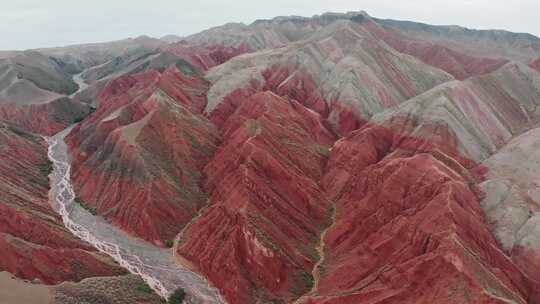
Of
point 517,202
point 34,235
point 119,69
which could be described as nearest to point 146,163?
point 34,235

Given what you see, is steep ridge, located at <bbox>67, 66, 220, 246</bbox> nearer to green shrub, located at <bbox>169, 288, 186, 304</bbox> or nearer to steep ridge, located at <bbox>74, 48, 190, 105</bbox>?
green shrub, located at <bbox>169, 288, 186, 304</bbox>

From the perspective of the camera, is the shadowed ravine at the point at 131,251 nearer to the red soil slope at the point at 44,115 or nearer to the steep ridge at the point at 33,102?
the red soil slope at the point at 44,115

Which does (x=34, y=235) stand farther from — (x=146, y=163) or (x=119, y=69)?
(x=119, y=69)

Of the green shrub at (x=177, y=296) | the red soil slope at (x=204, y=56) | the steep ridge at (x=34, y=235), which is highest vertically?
the red soil slope at (x=204, y=56)

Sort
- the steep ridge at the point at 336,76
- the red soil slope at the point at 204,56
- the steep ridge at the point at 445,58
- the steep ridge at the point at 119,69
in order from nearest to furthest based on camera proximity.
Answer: the steep ridge at the point at 336,76
the steep ridge at the point at 445,58
the steep ridge at the point at 119,69
the red soil slope at the point at 204,56

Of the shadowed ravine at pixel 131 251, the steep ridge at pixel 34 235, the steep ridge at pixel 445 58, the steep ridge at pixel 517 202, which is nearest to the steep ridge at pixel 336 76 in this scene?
the steep ridge at pixel 445 58

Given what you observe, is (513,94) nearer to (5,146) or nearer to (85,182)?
(85,182)

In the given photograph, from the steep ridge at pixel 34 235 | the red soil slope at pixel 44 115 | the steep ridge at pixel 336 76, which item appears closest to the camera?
the steep ridge at pixel 34 235
